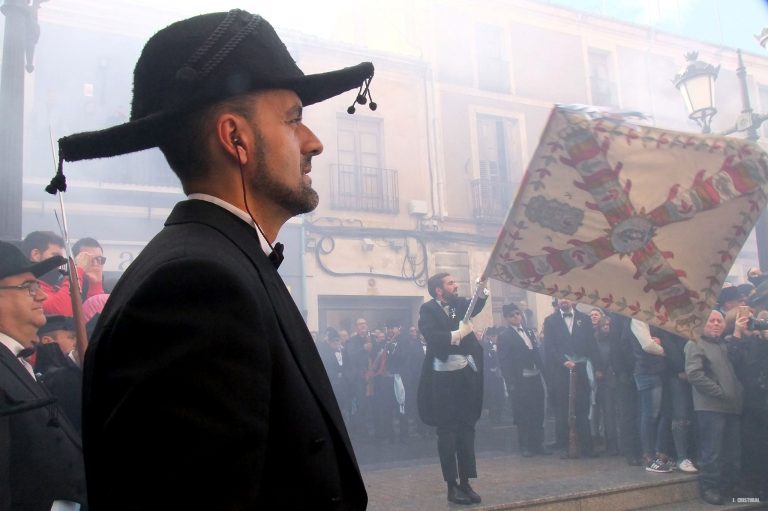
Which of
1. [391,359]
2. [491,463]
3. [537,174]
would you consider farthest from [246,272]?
[391,359]

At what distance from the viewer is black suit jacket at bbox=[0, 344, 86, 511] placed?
2.22 m

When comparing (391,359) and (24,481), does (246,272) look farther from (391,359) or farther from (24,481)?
(391,359)

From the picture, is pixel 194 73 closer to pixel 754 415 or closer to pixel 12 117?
pixel 12 117

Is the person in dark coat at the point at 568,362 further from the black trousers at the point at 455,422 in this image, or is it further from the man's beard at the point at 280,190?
the man's beard at the point at 280,190

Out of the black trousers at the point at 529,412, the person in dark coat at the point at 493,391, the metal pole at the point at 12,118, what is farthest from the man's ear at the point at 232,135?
the person in dark coat at the point at 493,391

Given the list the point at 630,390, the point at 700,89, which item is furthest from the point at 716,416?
the point at 700,89

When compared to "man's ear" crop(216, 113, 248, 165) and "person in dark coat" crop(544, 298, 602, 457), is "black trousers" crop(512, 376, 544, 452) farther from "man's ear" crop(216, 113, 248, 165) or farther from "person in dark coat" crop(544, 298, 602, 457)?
"man's ear" crop(216, 113, 248, 165)

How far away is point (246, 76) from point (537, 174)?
314 centimetres

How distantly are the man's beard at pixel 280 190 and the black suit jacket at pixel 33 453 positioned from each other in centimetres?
169

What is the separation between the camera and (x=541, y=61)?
14547 mm

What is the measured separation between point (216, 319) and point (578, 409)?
6.19 meters

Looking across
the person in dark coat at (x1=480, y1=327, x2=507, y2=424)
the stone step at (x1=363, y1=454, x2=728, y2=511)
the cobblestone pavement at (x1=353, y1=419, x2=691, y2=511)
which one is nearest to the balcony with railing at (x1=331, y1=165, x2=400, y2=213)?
the person in dark coat at (x1=480, y1=327, x2=507, y2=424)

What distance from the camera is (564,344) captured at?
22.1 feet

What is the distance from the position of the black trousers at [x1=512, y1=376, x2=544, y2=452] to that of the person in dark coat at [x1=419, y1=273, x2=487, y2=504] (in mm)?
1843
